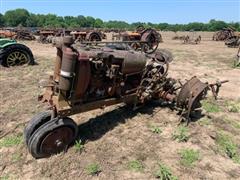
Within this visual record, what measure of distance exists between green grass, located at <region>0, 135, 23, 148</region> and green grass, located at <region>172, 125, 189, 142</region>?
2.74m

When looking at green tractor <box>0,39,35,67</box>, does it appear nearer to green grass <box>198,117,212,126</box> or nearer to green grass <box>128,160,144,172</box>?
green grass <box>198,117,212,126</box>

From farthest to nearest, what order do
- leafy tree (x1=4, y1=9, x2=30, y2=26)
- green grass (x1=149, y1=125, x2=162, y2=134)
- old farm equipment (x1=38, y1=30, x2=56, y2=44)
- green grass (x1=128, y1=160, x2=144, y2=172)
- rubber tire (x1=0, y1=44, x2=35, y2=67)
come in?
leafy tree (x1=4, y1=9, x2=30, y2=26) < old farm equipment (x1=38, y1=30, x2=56, y2=44) < rubber tire (x1=0, y1=44, x2=35, y2=67) < green grass (x1=149, y1=125, x2=162, y2=134) < green grass (x1=128, y1=160, x2=144, y2=172)

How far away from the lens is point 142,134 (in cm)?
518

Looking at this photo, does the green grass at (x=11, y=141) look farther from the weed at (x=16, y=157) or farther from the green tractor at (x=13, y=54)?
the green tractor at (x=13, y=54)

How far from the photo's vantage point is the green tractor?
10.7m

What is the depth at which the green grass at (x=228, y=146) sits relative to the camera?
4.55m

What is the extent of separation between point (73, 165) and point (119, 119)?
1830 millimetres

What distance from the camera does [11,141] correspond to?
4887 mm

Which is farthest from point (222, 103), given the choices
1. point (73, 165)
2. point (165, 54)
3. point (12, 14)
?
point (12, 14)

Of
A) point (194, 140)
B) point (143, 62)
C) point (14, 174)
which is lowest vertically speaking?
point (14, 174)

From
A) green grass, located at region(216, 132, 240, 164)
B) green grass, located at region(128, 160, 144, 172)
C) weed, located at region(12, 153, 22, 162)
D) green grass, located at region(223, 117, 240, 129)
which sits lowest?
weed, located at region(12, 153, 22, 162)

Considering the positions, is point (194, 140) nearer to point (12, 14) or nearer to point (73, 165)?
point (73, 165)

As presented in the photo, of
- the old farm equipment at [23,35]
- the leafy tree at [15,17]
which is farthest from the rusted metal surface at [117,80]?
the leafy tree at [15,17]

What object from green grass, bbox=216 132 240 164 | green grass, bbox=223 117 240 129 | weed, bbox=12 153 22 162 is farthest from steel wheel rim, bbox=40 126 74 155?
green grass, bbox=223 117 240 129
